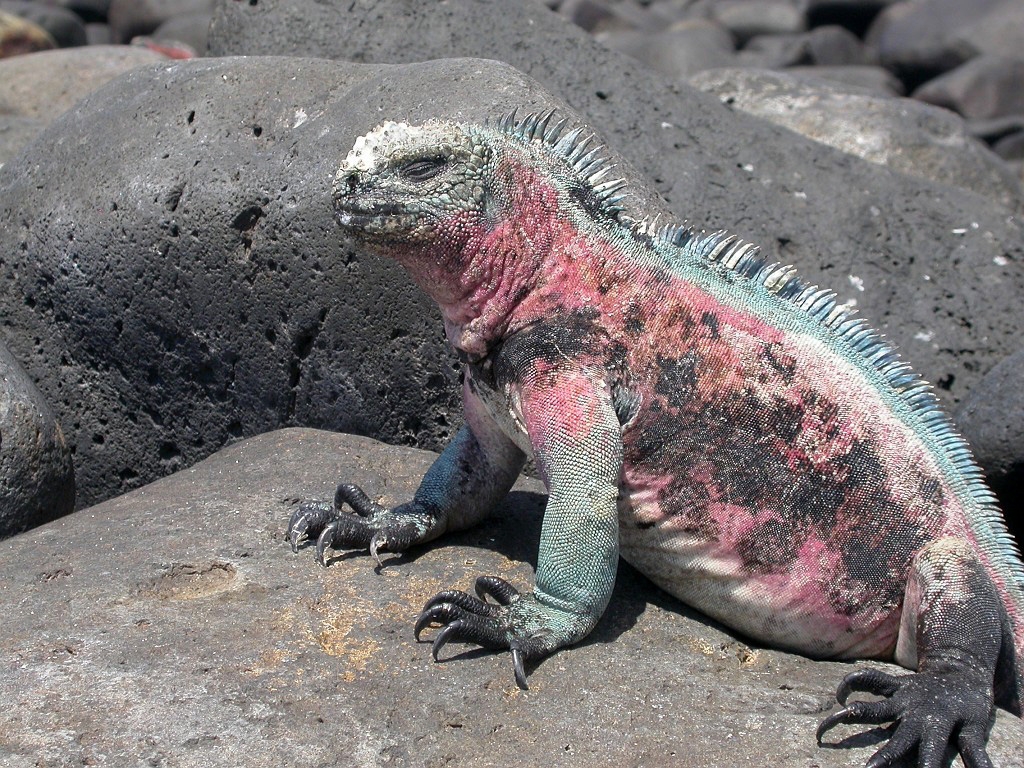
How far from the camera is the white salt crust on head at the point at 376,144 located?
3299mm

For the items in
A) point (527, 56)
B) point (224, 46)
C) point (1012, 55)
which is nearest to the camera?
point (527, 56)

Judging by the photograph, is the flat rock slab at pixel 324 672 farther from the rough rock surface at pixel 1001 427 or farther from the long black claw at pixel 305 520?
the rough rock surface at pixel 1001 427

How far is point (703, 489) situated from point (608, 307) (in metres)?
0.57

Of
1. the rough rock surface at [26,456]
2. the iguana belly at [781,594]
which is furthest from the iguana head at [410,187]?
the rough rock surface at [26,456]

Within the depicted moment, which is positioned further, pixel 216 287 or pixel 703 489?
Result: pixel 216 287

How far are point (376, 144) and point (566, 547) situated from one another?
1202mm

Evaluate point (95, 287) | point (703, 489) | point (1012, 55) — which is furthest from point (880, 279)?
point (1012, 55)

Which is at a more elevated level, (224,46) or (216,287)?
(224,46)

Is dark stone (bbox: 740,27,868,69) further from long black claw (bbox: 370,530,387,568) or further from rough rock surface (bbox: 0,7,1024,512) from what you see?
long black claw (bbox: 370,530,387,568)

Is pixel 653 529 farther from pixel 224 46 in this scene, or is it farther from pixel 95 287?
pixel 224 46

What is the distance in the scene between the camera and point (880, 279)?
18.1ft

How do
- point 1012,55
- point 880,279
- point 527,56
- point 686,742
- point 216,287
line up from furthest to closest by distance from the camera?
point 1012,55
point 527,56
point 880,279
point 216,287
point 686,742

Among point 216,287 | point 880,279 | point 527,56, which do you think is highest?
point 527,56

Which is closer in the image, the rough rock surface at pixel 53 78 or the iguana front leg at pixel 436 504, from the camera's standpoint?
the iguana front leg at pixel 436 504
